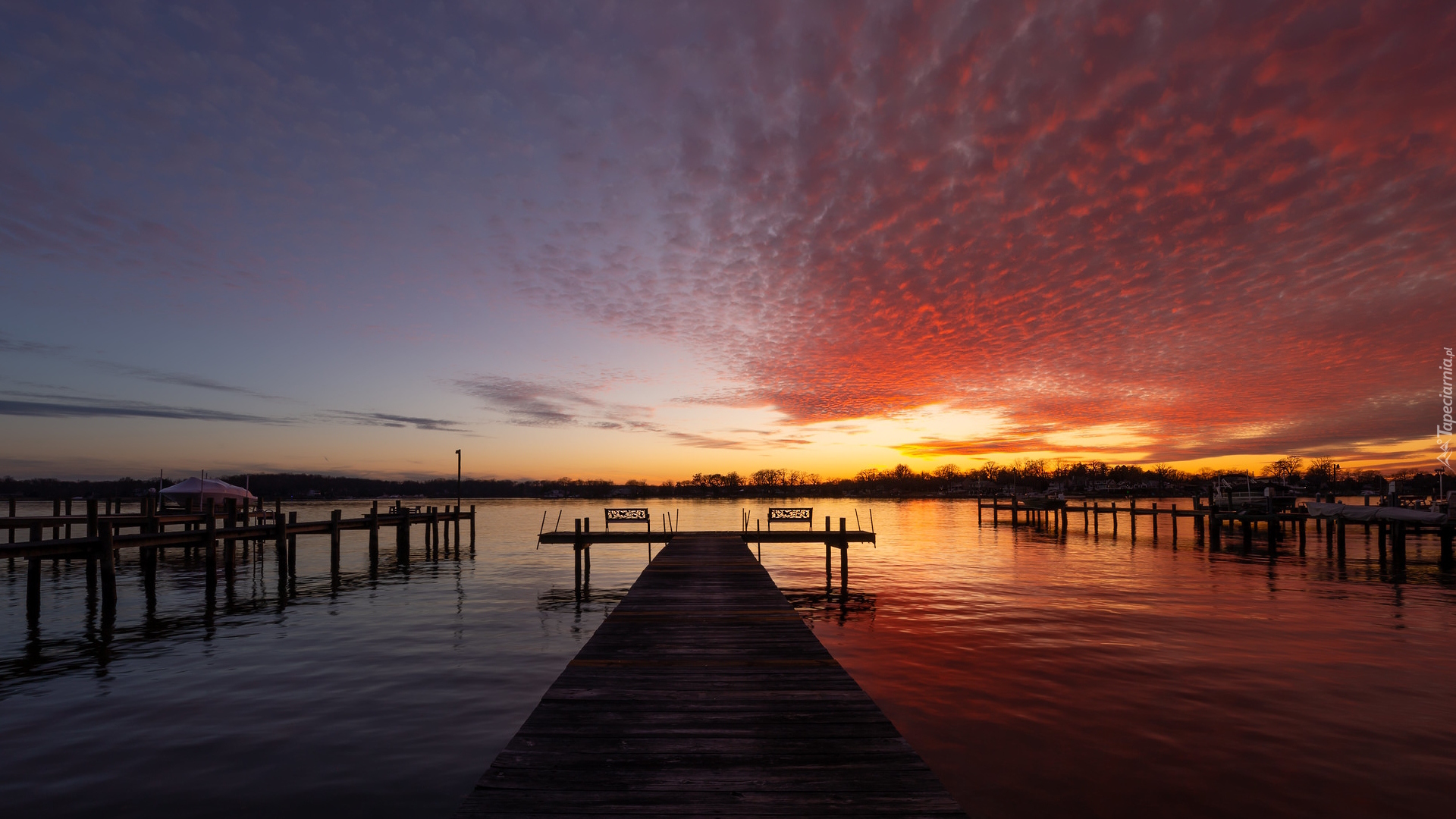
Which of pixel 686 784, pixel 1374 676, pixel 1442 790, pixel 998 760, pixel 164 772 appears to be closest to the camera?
pixel 686 784

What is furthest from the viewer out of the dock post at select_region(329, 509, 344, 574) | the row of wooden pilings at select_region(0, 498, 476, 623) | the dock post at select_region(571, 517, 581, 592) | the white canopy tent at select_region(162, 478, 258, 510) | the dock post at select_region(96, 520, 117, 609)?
the white canopy tent at select_region(162, 478, 258, 510)

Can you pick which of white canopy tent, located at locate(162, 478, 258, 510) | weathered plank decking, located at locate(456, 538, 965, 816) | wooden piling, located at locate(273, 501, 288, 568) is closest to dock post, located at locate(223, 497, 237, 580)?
wooden piling, located at locate(273, 501, 288, 568)

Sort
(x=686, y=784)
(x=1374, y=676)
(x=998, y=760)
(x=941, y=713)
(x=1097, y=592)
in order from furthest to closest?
(x=1097, y=592), (x=1374, y=676), (x=941, y=713), (x=998, y=760), (x=686, y=784)

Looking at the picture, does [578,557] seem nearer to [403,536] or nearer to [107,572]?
[107,572]

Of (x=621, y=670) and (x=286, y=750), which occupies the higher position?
(x=621, y=670)

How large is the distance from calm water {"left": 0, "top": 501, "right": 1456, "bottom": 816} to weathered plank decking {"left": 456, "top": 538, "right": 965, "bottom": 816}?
2890 millimetres

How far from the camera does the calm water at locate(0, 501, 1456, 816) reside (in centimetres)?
961

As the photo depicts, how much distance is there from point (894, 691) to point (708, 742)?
8.83 meters

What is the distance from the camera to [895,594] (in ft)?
91.0

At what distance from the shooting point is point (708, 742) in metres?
6.81

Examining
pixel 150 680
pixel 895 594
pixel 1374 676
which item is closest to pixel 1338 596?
pixel 1374 676

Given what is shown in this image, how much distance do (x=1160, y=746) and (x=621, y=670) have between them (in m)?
8.83

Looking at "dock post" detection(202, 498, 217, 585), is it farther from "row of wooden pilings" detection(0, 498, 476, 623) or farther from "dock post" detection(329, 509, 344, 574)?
"dock post" detection(329, 509, 344, 574)

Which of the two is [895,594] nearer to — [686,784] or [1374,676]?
[1374,676]
